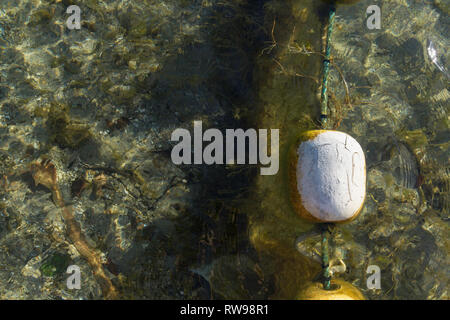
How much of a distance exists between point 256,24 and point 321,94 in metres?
1.05

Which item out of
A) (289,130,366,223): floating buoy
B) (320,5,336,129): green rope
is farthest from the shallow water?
(289,130,366,223): floating buoy

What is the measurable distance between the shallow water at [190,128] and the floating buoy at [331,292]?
206 millimetres

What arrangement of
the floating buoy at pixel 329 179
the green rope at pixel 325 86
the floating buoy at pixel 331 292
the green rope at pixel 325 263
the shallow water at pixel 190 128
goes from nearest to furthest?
the floating buoy at pixel 329 179
the floating buoy at pixel 331 292
the green rope at pixel 325 263
the green rope at pixel 325 86
the shallow water at pixel 190 128

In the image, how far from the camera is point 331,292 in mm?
2859

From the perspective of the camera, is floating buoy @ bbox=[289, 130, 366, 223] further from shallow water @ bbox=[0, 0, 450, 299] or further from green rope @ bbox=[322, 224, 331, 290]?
shallow water @ bbox=[0, 0, 450, 299]

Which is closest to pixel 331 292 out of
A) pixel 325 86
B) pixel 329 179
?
pixel 329 179

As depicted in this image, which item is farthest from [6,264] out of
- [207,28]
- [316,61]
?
[316,61]

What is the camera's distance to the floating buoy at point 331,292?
9.21 feet

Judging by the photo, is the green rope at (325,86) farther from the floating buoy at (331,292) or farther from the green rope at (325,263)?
the floating buoy at (331,292)

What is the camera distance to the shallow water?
3277mm

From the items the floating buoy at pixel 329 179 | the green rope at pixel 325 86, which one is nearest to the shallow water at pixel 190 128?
the green rope at pixel 325 86

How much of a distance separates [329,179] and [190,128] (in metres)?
1.51

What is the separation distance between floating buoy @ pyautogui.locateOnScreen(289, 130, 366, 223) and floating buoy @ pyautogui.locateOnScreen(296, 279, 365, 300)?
2.09 feet

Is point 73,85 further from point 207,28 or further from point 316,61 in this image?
point 316,61
